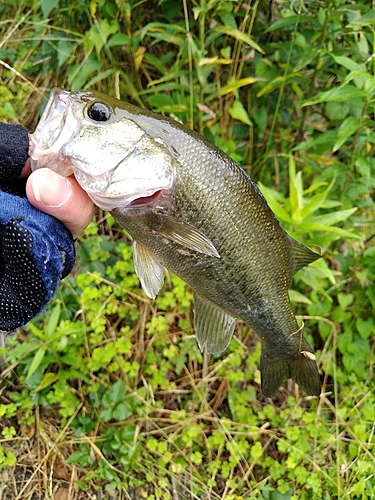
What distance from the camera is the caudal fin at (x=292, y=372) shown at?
2041 mm

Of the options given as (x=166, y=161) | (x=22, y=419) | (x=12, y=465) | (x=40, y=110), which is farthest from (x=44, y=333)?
(x=40, y=110)

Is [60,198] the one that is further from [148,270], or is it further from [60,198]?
[148,270]

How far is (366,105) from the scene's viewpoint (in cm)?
216

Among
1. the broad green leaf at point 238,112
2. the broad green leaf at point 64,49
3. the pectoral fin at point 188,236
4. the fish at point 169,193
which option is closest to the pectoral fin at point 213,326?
the fish at point 169,193

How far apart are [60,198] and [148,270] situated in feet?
1.40

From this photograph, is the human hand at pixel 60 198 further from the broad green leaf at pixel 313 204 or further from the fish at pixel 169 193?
the broad green leaf at pixel 313 204

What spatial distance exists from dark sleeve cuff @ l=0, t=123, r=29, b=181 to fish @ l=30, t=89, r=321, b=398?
19 cm

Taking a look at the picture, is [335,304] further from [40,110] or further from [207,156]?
[40,110]

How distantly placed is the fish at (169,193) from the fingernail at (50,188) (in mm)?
51

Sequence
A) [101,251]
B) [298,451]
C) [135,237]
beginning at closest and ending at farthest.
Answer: [135,237]
[298,451]
[101,251]

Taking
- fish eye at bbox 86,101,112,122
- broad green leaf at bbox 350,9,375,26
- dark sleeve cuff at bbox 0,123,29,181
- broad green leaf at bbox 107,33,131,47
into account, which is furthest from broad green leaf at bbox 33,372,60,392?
broad green leaf at bbox 350,9,375,26

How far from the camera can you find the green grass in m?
2.33

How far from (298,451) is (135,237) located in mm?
1681

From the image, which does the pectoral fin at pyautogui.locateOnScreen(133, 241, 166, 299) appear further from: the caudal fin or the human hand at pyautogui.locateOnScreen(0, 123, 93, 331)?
the caudal fin
